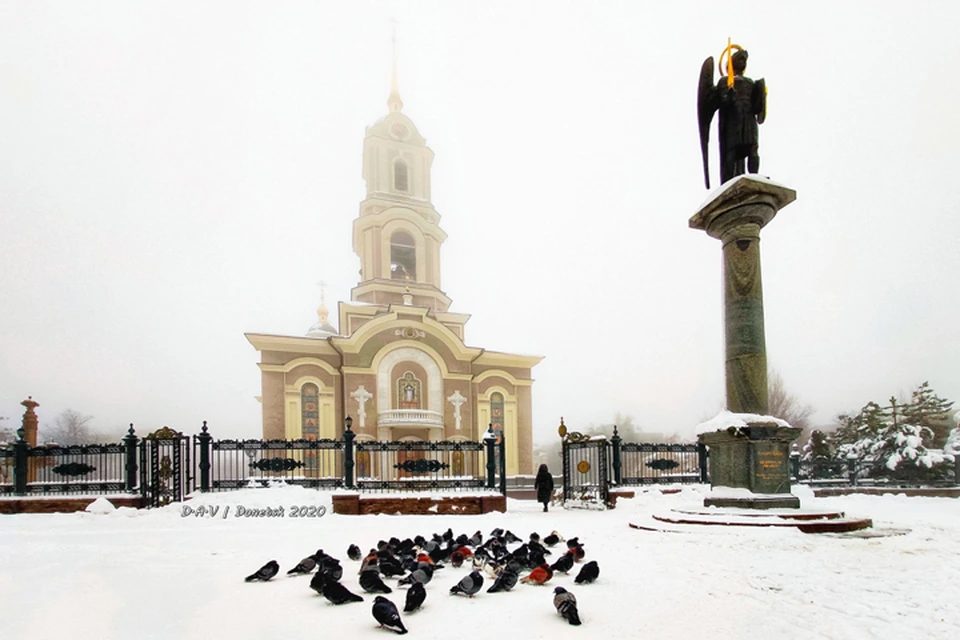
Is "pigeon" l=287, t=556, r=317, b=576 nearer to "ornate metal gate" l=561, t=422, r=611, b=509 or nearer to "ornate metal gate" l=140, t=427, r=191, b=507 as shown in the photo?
"ornate metal gate" l=140, t=427, r=191, b=507

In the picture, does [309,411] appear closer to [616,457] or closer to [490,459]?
[490,459]

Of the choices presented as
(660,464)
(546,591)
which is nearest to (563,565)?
(546,591)

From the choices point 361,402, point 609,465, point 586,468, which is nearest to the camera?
point 586,468

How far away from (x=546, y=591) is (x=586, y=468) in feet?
42.6

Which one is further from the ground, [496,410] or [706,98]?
[706,98]

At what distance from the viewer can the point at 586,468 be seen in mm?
17750

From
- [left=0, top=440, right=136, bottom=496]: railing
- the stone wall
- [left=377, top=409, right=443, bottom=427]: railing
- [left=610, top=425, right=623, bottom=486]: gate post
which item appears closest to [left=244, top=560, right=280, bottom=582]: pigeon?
the stone wall

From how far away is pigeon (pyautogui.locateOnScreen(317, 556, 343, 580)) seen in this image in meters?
5.21

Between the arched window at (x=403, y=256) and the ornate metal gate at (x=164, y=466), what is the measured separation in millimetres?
19549

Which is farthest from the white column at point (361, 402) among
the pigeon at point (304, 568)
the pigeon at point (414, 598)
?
the pigeon at point (414, 598)

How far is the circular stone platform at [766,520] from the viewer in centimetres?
855

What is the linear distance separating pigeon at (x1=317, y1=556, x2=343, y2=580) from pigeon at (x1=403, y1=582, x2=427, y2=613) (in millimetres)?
845

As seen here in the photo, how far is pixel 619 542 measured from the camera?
8148 millimetres

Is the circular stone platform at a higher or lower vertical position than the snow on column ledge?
lower
